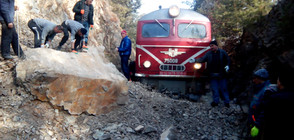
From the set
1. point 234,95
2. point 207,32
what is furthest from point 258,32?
point 234,95

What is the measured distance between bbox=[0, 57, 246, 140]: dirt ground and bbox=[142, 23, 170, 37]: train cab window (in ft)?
9.39

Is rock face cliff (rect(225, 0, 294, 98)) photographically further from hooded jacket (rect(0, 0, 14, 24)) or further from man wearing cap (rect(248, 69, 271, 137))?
hooded jacket (rect(0, 0, 14, 24))

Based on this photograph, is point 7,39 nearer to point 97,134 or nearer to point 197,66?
point 97,134

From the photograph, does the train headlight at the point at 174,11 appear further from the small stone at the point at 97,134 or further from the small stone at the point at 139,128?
the small stone at the point at 97,134

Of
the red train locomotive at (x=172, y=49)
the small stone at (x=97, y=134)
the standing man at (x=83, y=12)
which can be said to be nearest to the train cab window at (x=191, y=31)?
the red train locomotive at (x=172, y=49)

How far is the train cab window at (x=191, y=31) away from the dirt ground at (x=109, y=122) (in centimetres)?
291

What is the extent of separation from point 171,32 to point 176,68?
1.09 meters

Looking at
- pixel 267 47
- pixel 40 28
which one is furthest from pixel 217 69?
pixel 40 28

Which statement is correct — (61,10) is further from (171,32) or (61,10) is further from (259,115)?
(259,115)

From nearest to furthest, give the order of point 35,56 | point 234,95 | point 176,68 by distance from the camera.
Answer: point 35,56
point 176,68
point 234,95

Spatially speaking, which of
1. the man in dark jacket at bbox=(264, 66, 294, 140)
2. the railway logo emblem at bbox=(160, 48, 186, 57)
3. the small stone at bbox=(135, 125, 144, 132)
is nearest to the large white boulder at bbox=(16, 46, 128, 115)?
the small stone at bbox=(135, 125, 144, 132)

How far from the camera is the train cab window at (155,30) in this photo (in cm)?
728

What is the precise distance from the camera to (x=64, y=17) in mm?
10055

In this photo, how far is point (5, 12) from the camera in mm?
4090
